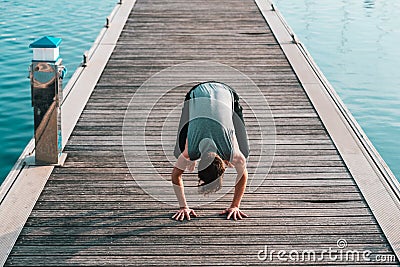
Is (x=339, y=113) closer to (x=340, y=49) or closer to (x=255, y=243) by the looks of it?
(x=255, y=243)

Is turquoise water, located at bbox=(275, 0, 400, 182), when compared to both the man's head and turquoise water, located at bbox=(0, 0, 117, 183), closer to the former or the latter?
the man's head

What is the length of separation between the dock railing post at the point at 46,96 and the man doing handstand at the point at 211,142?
110 centimetres

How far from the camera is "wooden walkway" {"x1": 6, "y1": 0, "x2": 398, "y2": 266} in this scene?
3805 millimetres

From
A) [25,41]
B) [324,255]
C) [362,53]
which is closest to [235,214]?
[324,255]

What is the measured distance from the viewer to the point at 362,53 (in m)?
11.7

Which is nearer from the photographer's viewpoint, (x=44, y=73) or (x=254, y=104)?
(x=44, y=73)

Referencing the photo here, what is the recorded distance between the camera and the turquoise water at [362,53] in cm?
845

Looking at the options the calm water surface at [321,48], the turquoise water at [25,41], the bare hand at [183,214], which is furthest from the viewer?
the calm water surface at [321,48]

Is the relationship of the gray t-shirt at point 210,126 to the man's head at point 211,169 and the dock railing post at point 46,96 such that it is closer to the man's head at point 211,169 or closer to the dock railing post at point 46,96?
the man's head at point 211,169

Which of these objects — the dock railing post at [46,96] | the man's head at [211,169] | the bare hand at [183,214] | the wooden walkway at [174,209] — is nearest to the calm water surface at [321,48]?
the wooden walkway at [174,209]

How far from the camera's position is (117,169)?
4863 mm

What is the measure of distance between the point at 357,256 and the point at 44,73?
254 cm

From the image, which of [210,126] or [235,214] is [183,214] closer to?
[235,214]

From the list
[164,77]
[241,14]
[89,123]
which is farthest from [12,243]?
[241,14]
